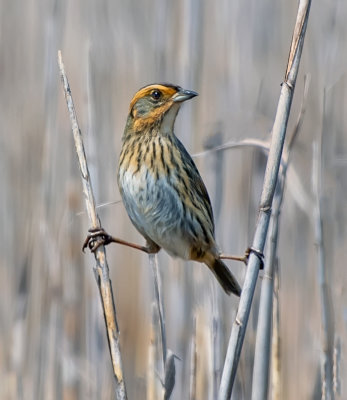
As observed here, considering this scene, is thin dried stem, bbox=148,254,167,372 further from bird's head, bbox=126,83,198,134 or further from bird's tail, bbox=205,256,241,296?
bird's head, bbox=126,83,198,134

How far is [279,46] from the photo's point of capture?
3.33 m

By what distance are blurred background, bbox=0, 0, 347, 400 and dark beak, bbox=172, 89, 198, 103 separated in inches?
8.0

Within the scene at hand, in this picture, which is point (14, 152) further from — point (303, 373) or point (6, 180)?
point (303, 373)

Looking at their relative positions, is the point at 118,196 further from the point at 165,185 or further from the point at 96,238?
the point at 96,238

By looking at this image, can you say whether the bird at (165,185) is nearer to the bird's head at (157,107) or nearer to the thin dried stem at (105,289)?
the bird's head at (157,107)

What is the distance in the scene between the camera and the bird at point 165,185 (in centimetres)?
250

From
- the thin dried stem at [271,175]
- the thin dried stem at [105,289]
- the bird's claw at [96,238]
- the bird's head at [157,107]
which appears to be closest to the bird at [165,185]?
the bird's head at [157,107]

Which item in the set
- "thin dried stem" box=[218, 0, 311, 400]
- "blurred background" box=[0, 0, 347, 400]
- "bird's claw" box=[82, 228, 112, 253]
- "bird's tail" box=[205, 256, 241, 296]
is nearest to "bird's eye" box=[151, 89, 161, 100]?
"blurred background" box=[0, 0, 347, 400]

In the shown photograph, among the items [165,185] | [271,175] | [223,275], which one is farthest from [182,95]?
[271,175]

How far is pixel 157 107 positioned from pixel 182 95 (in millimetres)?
113

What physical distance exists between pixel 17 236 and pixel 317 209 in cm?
131

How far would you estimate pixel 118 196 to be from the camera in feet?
9.86

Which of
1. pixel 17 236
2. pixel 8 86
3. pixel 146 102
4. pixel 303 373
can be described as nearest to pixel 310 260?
pixel 303 373

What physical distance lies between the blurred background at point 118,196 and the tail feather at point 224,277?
0.15ft
